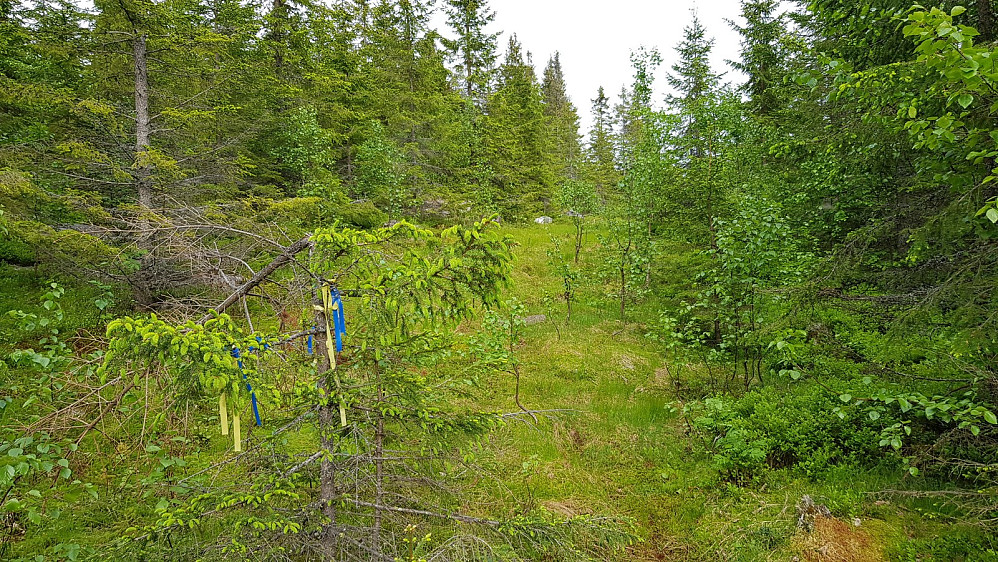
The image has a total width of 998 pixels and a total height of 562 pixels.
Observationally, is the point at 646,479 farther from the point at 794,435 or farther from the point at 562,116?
the point at 562,116

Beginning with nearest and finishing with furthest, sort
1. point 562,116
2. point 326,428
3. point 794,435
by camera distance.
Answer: point 326,428, point 794,435, point 562,116

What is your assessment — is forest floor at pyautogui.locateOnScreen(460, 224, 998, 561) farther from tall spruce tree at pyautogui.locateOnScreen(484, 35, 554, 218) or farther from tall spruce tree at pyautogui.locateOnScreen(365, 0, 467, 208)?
tall spruce tree at pyautogui.locateOnScreen(484, 35, 554, 218)

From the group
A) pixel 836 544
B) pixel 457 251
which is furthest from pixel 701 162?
pixel 457 251

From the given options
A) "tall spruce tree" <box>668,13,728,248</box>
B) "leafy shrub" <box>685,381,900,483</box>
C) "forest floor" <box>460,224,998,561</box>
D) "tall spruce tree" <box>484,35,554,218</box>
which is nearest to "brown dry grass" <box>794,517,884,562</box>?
"forest floor" <box>460,224,998,561</box>

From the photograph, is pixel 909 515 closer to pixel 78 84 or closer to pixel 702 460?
pixel 702 460

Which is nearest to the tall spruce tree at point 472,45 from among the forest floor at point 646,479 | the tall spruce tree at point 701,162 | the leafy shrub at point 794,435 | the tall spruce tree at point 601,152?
the tall spruce tree at point 601,152

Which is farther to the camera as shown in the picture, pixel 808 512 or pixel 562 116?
pixel 562 116

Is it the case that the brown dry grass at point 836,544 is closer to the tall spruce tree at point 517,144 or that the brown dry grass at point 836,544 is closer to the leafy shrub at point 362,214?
the leafy shrub at point 362,214

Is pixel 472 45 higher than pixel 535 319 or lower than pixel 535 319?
higher

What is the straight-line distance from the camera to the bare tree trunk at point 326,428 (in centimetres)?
286

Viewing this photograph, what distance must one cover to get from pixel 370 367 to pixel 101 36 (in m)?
11.2

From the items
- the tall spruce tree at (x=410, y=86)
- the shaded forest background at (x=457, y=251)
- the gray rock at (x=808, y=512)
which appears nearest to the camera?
the shaded forest background at (x=457, y=251)

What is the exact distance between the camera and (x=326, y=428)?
2.90m

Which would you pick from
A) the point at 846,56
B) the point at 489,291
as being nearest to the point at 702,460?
the point at 489,291
